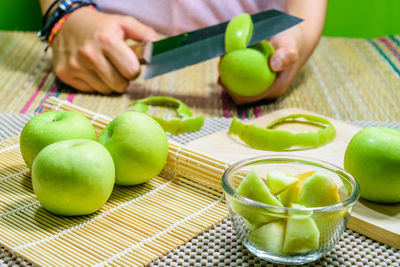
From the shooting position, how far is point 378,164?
0.72m

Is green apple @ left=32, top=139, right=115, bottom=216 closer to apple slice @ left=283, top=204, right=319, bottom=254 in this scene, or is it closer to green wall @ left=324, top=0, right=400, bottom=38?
apple slice @ left=283, top=204, right=319, bottom=254

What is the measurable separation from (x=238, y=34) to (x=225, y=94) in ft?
0.71

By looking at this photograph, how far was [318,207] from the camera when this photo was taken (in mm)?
579

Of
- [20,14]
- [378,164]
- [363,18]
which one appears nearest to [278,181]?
[378,164]

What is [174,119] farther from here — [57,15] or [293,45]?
[57,15]

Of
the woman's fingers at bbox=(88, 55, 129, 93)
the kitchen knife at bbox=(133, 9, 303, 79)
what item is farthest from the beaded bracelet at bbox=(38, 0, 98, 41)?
the kitchen knife at bbox=(133, 9, 303, 79)

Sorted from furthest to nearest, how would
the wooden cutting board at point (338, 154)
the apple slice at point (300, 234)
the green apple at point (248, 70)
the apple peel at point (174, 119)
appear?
the green apple at point (248, 70) → the apple peel at point (174, 119) → the wooden cutting board at point (338, 154) → the apple slice at point (300, 234)

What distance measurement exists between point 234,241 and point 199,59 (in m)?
0.65

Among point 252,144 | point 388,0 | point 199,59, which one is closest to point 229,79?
point 199,59

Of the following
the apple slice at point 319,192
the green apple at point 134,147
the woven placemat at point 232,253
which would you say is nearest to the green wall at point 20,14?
the green apple at point 134,147

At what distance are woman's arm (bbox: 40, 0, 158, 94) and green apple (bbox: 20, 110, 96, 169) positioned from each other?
0.54 meters

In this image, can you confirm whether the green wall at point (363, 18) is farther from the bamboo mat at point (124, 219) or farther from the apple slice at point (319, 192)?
the apple slice at point (319, 192)

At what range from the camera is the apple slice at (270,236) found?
564 mm

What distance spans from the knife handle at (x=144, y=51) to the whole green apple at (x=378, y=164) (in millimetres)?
671
